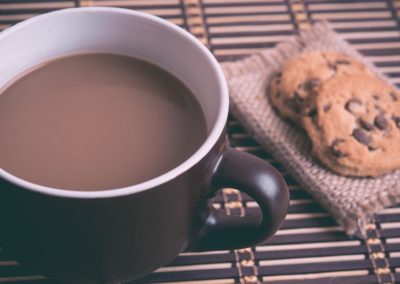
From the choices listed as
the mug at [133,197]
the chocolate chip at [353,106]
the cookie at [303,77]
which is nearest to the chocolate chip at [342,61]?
the cookie at [303,77]

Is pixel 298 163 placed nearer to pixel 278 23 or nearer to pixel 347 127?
pixel 347 127

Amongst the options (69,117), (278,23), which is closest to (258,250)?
(69,117)

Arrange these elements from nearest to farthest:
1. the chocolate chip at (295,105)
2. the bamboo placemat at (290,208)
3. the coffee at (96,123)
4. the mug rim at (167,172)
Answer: the mug rim at (167,172) < the coffee at (96,123) < the bamboo placemat at (290,208) < the chocolate chip at (295,105)

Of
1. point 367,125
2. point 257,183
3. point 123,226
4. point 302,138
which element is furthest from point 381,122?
point 123,226

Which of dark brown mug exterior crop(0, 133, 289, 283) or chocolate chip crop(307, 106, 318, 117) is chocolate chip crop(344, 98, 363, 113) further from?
dark brown mug exterior crop(0, 133, 289, 283)

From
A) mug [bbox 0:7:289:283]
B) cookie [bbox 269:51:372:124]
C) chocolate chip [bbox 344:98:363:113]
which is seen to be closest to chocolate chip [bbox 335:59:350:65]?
cookie [bbox 269:51:372:124]

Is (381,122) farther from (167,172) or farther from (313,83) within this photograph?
(167,172)

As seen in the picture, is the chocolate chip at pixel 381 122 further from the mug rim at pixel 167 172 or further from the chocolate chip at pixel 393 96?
the mug rim at pixel 167 172
